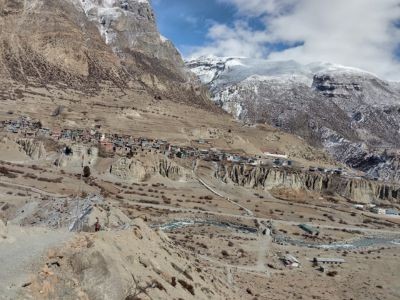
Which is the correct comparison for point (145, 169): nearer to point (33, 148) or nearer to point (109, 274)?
point (33, 148)

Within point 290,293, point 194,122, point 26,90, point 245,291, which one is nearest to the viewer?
point 245,291

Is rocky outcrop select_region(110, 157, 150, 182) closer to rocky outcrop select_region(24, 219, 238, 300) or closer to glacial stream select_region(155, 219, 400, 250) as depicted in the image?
glacial stream select_region(155, 219, 400, 250)

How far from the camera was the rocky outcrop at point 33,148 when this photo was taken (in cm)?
11193

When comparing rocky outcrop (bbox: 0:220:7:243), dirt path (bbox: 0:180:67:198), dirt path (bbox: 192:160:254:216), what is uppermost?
rocky outcrop (bbox: 0:220:7:243)

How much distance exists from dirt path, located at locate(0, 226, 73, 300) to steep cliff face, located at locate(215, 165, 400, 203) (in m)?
99.4

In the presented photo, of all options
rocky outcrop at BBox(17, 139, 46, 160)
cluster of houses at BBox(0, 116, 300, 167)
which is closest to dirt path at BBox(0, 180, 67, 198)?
rocky outcrop at BBox(17, 139, 46, 160)

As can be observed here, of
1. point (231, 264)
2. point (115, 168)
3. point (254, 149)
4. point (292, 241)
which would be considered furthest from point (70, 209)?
point (254, 149)

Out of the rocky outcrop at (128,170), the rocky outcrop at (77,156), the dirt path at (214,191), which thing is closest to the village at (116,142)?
the rocky outcrop at (77,156)

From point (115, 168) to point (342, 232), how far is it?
143 feet

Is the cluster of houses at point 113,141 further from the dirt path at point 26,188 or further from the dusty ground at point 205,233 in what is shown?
the dirt path at point 26,188

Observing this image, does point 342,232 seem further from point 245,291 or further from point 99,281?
point 99,281

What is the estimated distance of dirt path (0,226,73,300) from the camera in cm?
1891

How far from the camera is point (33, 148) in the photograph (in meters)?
113

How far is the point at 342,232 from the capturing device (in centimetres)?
9069
